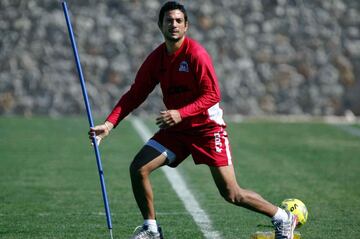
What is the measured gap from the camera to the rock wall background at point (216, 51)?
22.0 metres

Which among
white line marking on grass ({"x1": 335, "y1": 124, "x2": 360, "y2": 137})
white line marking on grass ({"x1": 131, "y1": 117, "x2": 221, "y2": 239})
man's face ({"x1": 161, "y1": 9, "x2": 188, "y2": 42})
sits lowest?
white line marking on grass ({"x1": 335, "y1": 124, "x2": 360, "y2": 137})

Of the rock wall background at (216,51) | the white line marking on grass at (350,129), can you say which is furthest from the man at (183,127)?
the rock wall background at (216,51)

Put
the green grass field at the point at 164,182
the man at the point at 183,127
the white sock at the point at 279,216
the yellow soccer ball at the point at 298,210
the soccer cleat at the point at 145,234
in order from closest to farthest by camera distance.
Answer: the man at the point at 183,127
the soccer cleat at the point at 145,234
the white sock at the point at 279,216
the yellow soccer ball at the point at 298,210
the green grass field at the point at 164,182

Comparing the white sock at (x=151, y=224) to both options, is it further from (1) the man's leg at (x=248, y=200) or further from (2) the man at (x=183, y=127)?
(1) the man's leg at (x=248, y=200)

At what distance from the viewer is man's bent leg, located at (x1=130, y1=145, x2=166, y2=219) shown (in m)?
7.66

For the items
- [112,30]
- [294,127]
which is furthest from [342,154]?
[112,30]

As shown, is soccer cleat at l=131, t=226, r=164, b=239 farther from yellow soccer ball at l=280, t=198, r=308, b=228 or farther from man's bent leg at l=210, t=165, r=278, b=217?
yellow soccer ball at l=280, t=198, r=308, b=228

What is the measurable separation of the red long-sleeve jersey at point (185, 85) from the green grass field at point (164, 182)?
103 centimetres

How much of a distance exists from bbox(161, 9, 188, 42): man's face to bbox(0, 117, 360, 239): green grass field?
1624mm

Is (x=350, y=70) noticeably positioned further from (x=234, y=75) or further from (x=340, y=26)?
(x=234, y=75)

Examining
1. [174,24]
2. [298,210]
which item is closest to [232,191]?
[298,210]

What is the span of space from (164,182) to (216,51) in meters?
11.0

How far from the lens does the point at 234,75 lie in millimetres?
22406

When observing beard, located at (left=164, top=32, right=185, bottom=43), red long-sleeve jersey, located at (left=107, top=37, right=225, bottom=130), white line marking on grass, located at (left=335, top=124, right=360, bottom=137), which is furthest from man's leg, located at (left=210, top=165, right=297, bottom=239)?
white line marking on grass, located at (left=335, top=124, right=360, bottom=137)
